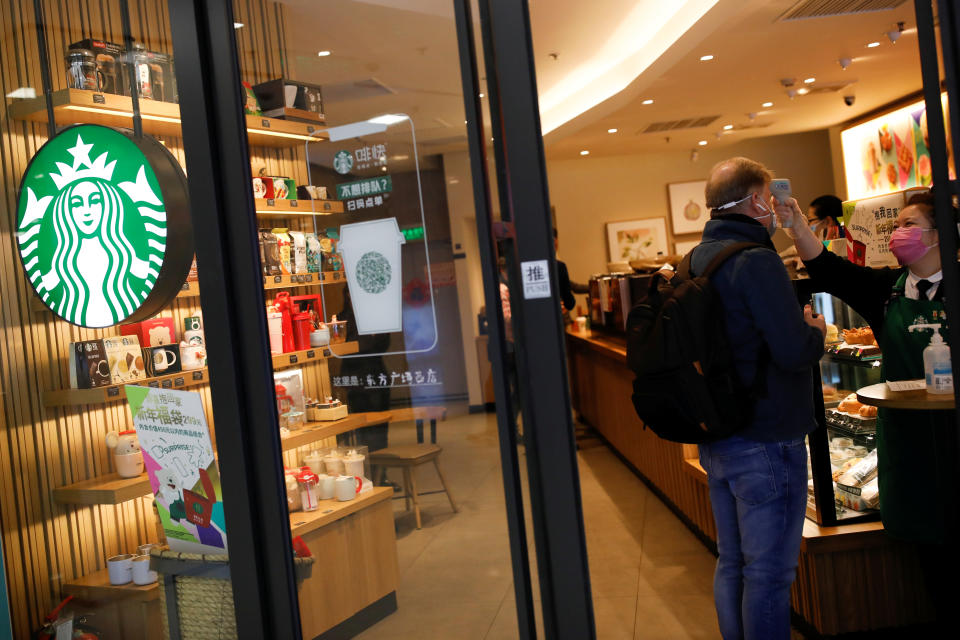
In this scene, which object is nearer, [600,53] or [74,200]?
[74,200]

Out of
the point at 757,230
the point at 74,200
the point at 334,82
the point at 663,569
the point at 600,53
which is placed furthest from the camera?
the point at 600,53

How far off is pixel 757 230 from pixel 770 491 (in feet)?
2.39

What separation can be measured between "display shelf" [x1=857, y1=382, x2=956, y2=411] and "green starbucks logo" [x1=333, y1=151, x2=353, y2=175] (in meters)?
1.66

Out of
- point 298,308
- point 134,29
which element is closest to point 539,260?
point 298,308

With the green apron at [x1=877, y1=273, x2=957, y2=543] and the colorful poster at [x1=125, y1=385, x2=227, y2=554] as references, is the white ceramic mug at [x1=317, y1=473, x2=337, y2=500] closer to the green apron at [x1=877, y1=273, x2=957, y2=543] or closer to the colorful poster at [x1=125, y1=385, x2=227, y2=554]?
the colorful poster at [x1=125, y1=385, x2=227, y2=554]

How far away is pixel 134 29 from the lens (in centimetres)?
234

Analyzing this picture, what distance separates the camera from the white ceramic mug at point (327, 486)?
221 centimetres

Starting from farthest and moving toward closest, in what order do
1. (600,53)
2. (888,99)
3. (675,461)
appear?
(888,99) → (600,53) → (675,461)

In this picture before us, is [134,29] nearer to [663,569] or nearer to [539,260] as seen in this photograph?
[539,260]

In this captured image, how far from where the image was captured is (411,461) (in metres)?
2.06

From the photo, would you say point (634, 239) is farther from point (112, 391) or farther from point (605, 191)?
point (112, 391)

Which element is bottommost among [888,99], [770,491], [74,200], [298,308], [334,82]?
[770,491]

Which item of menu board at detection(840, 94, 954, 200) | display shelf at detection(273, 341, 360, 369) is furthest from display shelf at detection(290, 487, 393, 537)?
menu board at detection(840, 94, 954, 200)

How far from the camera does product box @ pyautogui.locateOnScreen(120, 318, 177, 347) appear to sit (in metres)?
2.39
